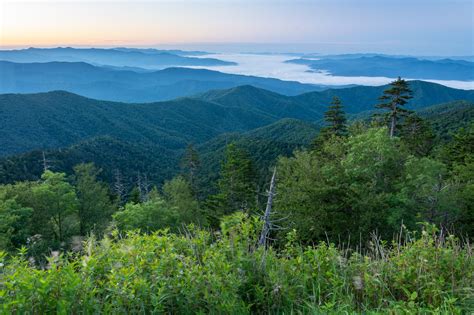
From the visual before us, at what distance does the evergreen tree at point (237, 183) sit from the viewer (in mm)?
42219

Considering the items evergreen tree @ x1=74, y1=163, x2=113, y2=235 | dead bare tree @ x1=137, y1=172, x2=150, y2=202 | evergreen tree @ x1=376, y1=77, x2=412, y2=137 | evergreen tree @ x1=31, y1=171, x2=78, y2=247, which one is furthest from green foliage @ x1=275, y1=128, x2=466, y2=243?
dead bare tree @ x1=137, y1=172, x2=150, y2=202

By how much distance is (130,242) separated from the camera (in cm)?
460

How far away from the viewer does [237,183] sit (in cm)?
4259

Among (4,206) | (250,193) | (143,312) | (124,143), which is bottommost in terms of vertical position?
(124,143)

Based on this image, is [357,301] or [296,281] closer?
[357,301]

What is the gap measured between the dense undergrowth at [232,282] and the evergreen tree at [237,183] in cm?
3660

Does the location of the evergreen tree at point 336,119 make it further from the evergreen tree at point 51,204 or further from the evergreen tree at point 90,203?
the evergreen tree at point 51,204

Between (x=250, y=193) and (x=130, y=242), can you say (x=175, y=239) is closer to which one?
(x=130, y=242)

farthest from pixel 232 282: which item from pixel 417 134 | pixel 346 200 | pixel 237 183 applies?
pixel 417 134

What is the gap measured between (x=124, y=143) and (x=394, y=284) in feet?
556

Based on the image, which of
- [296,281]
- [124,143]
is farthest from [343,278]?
[124,143]

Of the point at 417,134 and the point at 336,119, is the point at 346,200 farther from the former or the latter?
the point at 417,134

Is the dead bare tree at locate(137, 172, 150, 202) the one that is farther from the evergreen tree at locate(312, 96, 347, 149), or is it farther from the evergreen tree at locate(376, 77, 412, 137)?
the evergreen tree at locate(376, 77, 412, 137)

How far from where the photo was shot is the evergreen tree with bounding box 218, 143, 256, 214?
139 feet
